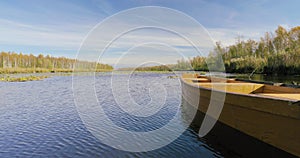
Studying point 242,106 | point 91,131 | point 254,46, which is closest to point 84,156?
point 91,131

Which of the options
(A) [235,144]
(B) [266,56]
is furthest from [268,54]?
(A) [235,144]

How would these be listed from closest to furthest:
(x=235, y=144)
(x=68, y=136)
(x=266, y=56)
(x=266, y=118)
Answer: (x=266, y=118), (x=235, y=144), (x=68, y=136), (x=266, y=56)

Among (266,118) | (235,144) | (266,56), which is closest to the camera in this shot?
(266,118)

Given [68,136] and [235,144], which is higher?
[235,144]

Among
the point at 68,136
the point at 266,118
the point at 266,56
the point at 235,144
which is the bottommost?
the point at 68,136

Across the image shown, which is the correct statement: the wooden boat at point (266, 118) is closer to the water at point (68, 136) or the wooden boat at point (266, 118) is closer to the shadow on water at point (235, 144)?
the shadow on water at point (235, 144)

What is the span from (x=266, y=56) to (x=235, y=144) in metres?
50.1

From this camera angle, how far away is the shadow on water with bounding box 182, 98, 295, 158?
482cm

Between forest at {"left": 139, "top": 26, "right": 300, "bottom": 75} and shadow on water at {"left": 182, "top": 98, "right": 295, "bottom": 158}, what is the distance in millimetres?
19370

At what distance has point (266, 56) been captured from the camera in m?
47.1

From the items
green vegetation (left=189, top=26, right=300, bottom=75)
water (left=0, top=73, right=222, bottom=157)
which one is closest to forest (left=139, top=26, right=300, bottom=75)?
green vegetation (left=189, top=26, right=300, bottom=75)

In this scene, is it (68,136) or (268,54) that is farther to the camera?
(268,54)

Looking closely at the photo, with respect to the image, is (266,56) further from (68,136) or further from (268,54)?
(68,136)

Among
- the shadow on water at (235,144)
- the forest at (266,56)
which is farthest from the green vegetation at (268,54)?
the shadow on water at (235,144)
